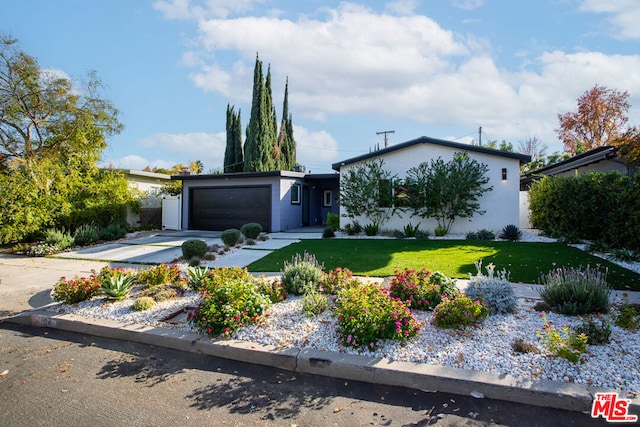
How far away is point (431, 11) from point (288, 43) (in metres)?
3.61

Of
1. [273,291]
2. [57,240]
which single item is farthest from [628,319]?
[57,240]

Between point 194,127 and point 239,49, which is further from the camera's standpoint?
point 194,127

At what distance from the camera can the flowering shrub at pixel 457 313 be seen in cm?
400

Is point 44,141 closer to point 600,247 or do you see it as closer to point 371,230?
point 371,230

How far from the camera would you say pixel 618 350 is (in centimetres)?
343

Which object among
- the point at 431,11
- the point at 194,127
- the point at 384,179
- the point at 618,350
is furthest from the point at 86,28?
the point at 194,127

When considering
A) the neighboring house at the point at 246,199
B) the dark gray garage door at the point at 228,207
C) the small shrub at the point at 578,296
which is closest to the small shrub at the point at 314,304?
the small shrub at the point at 578,296

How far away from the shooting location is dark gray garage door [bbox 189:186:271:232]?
16656 millimetres

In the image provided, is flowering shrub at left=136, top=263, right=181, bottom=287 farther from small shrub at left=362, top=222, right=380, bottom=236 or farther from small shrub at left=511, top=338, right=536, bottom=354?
small shrub at left=362, top=222, right=380, bottom=236

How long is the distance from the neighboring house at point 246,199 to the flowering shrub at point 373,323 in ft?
41.1

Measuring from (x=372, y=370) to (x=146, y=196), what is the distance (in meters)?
17.8

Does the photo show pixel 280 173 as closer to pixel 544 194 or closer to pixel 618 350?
pixel 544 194

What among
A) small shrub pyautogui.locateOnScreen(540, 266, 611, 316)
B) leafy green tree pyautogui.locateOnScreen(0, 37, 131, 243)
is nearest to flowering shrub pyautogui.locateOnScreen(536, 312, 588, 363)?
small shrub pyautogui.locateOnScreen(540, 266, 611, 316)

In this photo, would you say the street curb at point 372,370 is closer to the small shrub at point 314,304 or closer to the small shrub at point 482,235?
the small shrub at point 314,304
